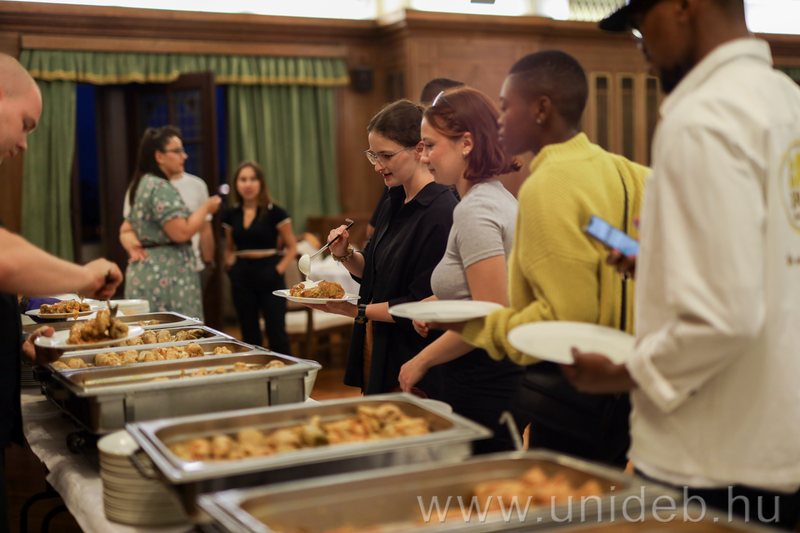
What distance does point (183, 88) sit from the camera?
18.8 ft

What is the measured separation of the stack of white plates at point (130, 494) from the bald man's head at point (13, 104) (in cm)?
80

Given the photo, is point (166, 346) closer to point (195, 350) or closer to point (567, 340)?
point (195, 350)

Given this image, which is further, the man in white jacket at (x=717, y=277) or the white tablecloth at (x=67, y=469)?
the white tablecloth at (x=67, y=469)

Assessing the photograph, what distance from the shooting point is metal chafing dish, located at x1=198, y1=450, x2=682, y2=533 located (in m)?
0.88

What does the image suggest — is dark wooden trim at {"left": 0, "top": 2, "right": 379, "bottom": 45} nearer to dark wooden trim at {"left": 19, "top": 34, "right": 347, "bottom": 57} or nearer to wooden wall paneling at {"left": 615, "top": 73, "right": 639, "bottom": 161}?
dark wooden trim at {"left": 19, "top": 34, "right": 347, "bottom": 57}

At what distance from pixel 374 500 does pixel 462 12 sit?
21.2 feet

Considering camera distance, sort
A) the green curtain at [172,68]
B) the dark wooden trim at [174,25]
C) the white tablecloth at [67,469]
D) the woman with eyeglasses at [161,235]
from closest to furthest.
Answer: the white tablecloth at [67,469], the woman with eyeglasses at [161,235], the dark wooden trim at [174,25], the green curtain at [172,68]

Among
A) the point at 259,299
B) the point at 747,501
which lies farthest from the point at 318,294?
the point at 259,299

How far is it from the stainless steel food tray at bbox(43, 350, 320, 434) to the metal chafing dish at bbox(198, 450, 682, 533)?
582mm

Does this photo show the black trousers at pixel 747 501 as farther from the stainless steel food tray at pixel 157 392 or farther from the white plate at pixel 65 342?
the white plate at pixel 65 342

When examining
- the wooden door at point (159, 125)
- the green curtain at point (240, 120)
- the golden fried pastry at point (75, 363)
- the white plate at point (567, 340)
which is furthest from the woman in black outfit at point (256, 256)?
the white plate at point (567, 340)

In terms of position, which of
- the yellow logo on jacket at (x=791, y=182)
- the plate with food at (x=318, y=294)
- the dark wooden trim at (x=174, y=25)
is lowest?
the plate with food at (x=318, y=294)

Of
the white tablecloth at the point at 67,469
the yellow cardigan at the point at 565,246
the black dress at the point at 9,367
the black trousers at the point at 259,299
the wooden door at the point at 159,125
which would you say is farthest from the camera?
the wooden door at the point at 159,125

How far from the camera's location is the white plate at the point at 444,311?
1.30 m
